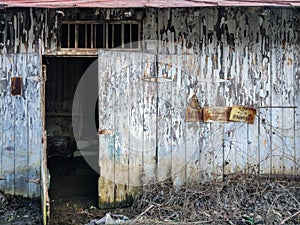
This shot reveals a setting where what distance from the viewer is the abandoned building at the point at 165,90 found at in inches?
228

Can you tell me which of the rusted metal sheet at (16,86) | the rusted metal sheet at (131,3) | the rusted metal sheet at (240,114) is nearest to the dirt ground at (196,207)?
the rusted metal sheet at (240,114)

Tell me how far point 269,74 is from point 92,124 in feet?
17.2

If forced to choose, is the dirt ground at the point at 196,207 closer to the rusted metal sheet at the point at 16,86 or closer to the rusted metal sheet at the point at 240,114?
the rusted metal sheet at the point at 240,114

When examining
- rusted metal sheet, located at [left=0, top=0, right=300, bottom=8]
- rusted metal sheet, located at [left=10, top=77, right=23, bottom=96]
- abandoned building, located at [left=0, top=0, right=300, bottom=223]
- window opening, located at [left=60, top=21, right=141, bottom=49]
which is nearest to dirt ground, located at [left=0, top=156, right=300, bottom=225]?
abandoned building, located at [left=0, top=0, right=300, bottom=223]

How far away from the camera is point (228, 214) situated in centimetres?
518

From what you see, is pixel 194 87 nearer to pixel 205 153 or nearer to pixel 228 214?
pixel 205 153

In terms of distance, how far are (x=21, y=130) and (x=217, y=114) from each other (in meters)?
2.82

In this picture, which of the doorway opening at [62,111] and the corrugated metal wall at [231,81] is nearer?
the corrugated metal wall at [231,81]

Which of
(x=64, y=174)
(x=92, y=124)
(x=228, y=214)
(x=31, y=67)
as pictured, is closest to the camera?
(x=228, y=214)

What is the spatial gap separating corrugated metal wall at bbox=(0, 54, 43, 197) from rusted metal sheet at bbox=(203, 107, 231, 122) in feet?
7.94

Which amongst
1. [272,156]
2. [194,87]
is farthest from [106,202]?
[272,156]

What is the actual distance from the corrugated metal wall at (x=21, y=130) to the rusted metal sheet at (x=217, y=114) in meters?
2.42

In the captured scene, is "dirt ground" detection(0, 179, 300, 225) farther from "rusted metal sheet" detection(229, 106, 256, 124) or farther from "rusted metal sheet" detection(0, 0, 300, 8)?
"rusted metal sheet" detection(0, 0, 300, 8)

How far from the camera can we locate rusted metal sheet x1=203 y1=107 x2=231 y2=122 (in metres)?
5.94
